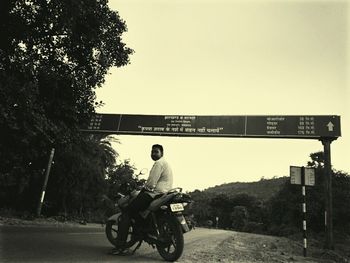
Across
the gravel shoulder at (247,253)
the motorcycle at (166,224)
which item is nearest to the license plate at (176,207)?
the motorcycle at (166,224)

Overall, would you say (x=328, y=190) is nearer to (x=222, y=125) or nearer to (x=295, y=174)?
(x=222, y=125)

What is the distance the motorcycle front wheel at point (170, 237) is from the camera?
5.77m

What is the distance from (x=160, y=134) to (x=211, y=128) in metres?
2.64

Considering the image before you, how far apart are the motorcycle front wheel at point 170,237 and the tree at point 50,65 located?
6.21 meters

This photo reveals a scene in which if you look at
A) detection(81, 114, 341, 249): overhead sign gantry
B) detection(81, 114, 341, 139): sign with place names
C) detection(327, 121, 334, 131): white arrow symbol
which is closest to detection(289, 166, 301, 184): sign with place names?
detection(81, 114, 341, 249): overhead sign gantry

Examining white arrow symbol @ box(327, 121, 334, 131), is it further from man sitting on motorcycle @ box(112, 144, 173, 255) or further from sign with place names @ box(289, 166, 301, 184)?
man sitting on motorcycle @ box(112, 144, 173, 255)

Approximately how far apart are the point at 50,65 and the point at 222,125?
919 cm

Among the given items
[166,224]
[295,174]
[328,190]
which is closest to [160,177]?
[166,224]

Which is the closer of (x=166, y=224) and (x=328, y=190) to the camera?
(x=166, y=224)

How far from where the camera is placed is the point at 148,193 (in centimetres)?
605

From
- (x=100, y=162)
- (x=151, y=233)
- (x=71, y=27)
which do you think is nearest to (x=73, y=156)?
(x=100, y=162)

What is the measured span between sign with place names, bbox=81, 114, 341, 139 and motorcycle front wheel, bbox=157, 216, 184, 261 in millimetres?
13496

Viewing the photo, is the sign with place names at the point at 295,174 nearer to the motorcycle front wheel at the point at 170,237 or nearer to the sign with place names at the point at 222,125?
the motorcycle front wheel at the point at 170,237

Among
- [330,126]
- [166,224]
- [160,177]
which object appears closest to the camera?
[166,224]
